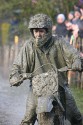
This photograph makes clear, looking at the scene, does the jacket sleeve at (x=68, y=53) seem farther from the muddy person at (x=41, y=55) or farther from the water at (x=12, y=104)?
the water at (x=12, y=104)

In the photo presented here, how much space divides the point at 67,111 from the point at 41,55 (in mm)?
887

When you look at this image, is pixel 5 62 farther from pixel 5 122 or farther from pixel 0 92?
pixel 5 122

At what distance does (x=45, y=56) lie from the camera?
8070mm

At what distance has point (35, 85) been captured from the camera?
777 cm

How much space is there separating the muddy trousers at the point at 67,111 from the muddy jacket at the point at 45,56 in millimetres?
285

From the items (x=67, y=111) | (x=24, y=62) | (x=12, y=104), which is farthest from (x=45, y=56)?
(x=12, y=104)

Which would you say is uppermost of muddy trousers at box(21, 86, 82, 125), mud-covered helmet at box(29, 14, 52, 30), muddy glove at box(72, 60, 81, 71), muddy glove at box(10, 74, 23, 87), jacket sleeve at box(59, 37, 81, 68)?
mud-covered helmet at box(29, 14, 52, 30)

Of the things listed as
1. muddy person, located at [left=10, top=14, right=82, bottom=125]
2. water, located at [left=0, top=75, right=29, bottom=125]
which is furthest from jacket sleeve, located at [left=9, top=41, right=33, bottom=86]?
water, located at [left=0, top=75, right=29, bottom=125]

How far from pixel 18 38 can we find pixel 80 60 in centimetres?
1522

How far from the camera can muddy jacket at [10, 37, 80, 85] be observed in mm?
8039

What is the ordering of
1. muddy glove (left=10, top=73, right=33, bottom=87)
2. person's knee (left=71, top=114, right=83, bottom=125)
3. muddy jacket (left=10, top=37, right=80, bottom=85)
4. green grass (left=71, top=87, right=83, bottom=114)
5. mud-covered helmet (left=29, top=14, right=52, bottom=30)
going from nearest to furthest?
muddy glove (left=10, top=73, right=33, bottom=87), mud-covered helmet (left=29, top=14, right=52, bottom=30), muddy jacket (left=10, top=37, right=80, bottom=85), person's knee (left=71, top=114, right=83, bottom=125), green grass (left=71, top=87, right=83, bottom=114)

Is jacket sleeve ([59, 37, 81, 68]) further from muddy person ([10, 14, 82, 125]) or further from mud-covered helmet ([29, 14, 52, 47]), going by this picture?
mud-covered helmet ([29, 14, 52, 47])

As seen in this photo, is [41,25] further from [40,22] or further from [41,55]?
[41,55]

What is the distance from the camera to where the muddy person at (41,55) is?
25.8ft
